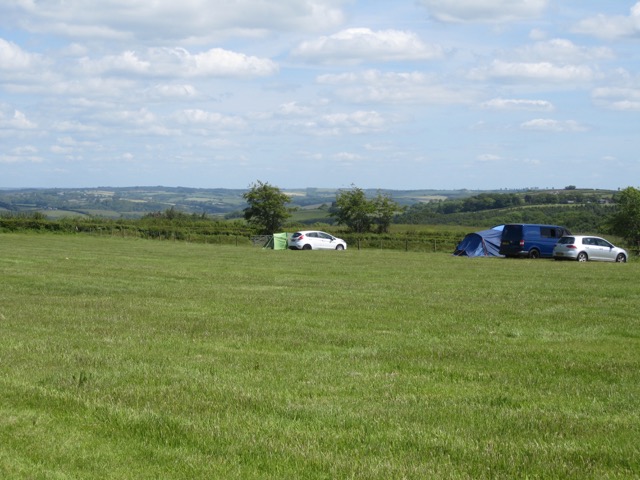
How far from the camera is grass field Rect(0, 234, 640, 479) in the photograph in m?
6.12

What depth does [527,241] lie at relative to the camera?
4309cm

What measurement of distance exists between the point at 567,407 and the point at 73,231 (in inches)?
2459

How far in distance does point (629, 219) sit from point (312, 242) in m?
43.7

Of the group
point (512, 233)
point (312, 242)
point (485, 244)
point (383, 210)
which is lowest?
point (312, 242)

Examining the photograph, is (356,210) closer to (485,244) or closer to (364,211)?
(364,211)

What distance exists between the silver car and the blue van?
1428 millimetres

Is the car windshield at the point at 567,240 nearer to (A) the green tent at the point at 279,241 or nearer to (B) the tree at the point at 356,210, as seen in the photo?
(A) the green tent at the point at 279,241

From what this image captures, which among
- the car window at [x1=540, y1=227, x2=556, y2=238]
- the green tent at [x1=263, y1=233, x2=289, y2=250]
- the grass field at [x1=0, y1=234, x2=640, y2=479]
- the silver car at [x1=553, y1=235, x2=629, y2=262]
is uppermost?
the car window at [x1=540, y1=227, x2=556, y2=238]

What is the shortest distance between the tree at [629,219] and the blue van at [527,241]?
40.8m

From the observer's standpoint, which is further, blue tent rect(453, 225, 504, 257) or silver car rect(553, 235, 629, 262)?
blue tent rect(453, 225, 504, 257)

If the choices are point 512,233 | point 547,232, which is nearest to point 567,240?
point 547,232

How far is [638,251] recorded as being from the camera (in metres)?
47.6

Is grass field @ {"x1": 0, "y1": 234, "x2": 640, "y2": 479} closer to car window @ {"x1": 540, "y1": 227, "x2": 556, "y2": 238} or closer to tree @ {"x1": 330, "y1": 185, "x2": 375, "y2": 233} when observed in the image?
car window @ {"x1": 540, "y1": 227, "x2": 556, "y2": 238}

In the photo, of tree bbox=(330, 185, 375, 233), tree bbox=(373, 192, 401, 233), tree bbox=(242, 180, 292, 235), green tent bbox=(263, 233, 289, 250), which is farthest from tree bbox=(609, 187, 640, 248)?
green tent bbox=(263, 233, 289, 250)
